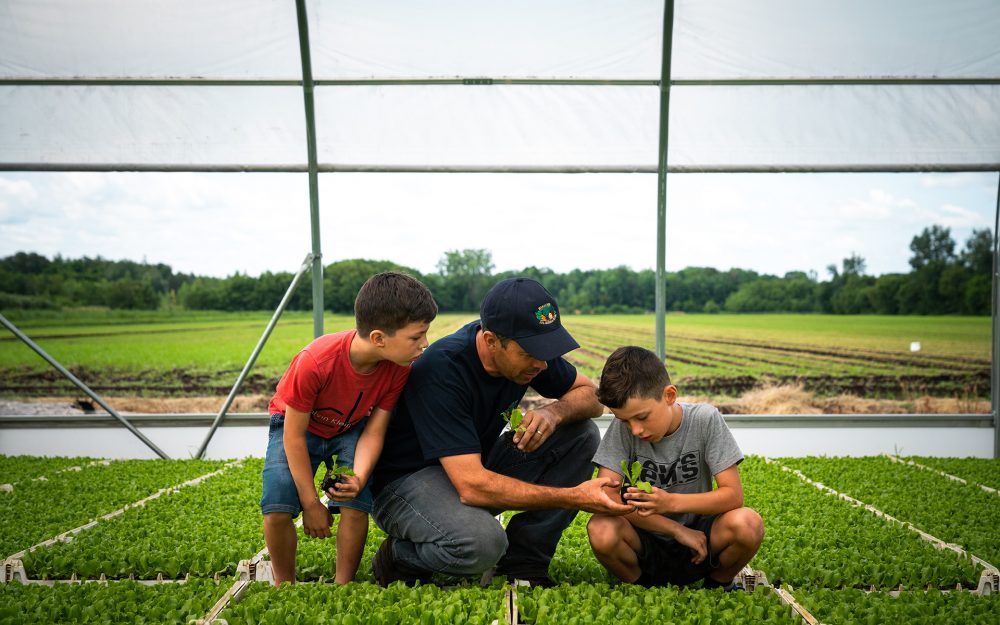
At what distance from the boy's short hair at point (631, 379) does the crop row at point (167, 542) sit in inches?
67.9

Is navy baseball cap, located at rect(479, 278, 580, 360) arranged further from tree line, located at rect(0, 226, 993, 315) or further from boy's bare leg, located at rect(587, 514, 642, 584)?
tree line, located at rect(0, 226, 993, 315)

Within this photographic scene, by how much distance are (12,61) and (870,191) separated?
20030 millimetres

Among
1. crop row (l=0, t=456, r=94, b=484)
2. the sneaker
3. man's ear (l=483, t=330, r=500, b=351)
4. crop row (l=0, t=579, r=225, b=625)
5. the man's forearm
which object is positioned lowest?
crop row (l=0, t=456, r=94, b=484)

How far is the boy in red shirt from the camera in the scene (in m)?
2.78

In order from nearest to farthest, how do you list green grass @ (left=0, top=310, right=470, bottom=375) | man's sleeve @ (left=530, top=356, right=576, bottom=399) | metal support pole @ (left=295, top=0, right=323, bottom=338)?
man's sleeve @ (left=530, top=356, right=576, bottom=399) → metal support pole @ (left=295, top=0, right=323, bottom=338) → green grass @ (left=0, top=310, right=470, bottom=375)

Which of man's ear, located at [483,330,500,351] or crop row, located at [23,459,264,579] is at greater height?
man's ear, located at [483,330,500,351]

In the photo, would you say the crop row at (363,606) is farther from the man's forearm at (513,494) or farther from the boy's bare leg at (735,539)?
the boy's bare leg at (735,539)

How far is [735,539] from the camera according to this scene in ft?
8.93

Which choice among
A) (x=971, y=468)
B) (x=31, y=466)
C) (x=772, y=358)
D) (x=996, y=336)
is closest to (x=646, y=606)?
(x=971, y=468)

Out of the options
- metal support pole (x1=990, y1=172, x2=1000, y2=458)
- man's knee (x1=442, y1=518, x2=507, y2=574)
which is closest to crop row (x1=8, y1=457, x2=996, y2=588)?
man's knee (x1=442, y1=518, x2=507, y2=574)

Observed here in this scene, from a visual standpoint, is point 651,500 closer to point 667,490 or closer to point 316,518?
point 667,490

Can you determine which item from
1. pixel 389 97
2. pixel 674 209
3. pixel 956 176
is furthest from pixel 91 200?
pixel 956 176

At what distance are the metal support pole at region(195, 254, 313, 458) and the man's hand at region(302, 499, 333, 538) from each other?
10.3 feet

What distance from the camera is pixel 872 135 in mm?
6262
